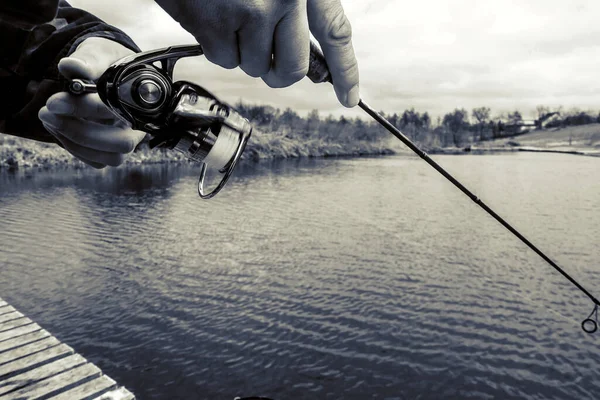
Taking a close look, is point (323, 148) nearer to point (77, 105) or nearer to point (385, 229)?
point (385, 229)

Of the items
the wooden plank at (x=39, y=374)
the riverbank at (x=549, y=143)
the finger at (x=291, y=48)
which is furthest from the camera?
the riverbank at (x=549, y=143)

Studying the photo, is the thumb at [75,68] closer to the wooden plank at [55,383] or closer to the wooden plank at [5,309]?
the wooden plank at [55,383]

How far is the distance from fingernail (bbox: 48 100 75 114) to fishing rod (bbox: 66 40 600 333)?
0.07m

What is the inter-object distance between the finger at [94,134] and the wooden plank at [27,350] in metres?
7.61

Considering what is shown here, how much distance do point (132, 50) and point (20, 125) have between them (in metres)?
0.75

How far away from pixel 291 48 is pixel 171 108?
85 cm

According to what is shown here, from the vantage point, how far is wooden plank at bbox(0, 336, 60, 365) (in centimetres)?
848

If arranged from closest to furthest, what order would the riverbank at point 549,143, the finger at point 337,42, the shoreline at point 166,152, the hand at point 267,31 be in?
1. the hand at point 267,31
2. the finger at point 337,42
3. the shoreline at point 166,152
4. the riverbank at point 549,143

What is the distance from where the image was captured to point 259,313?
13.7 m

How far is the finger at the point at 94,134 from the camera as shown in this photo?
245cm

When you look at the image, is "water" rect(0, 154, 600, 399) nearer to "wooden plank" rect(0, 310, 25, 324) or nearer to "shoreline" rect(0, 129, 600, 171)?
"wooden plank" rect(0, 310, 25, 324)

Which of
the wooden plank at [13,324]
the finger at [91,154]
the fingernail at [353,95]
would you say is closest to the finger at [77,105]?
the finger at [91,154]

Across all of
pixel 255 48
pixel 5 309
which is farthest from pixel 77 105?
pixel 5 309

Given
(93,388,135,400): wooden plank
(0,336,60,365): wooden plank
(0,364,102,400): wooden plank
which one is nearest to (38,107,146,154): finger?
(93,388,135,400): wooden plank
